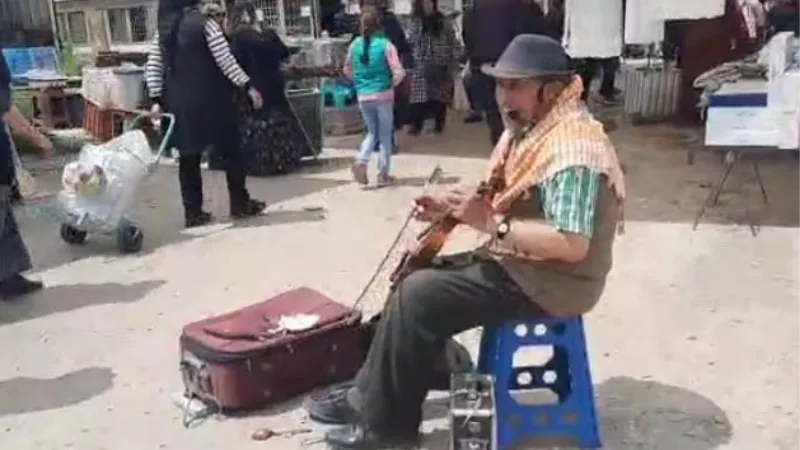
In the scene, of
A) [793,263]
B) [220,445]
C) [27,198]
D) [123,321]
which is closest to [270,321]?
[220,445]

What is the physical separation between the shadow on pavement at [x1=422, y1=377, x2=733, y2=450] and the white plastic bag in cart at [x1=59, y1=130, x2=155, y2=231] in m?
3.20

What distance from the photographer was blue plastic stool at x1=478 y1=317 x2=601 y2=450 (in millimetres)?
3482

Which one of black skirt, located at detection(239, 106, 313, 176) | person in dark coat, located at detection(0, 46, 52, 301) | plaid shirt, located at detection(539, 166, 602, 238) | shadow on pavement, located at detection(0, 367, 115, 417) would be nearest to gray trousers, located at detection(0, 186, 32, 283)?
person in dark coat, located at detection(0, 46, 52, 301)

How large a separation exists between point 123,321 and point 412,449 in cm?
220

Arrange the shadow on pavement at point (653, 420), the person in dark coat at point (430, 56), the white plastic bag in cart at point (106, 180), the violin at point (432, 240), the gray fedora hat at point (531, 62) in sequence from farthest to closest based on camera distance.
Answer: the person in dark coat at point (430, 56)
the white plastic bag in cart at point (106, 180)
the shadow on pavement at point (653, 420)
the violin at point (432, 240)
the gray fedora hat at point (531, 62)

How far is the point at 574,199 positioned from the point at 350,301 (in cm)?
231

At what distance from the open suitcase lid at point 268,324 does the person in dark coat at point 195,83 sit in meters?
2.61

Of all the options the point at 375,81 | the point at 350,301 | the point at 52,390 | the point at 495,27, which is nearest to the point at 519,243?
the point at 350,301

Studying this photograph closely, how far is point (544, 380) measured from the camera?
12.0 ft

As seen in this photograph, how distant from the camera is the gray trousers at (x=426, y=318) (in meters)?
3.34

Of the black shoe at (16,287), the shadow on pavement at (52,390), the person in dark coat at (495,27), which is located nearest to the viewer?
the shadow on pavement at (52,390)

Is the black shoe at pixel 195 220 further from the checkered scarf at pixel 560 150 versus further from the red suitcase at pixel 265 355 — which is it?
the checkered scarf at pixel 560 150

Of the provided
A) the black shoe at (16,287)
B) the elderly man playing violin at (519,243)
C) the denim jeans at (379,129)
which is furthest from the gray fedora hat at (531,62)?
the denim jeans at (379,129)

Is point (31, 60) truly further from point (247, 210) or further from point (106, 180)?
A: point (106, 180)
